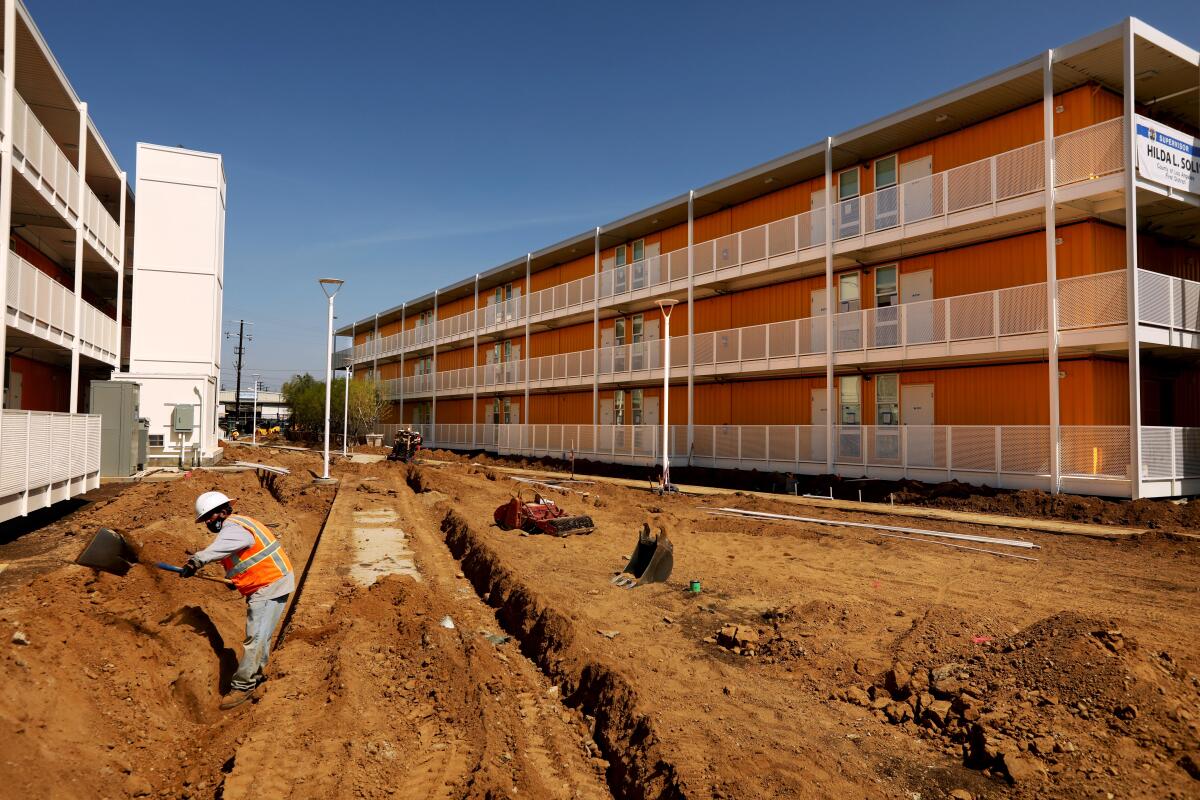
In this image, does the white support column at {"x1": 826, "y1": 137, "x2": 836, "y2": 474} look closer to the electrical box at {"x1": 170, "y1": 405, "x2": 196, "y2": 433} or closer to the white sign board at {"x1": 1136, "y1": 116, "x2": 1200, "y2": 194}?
the white sign board at {"x1": 1136, "y1": 116, "x2": 1200, "y2": 194}

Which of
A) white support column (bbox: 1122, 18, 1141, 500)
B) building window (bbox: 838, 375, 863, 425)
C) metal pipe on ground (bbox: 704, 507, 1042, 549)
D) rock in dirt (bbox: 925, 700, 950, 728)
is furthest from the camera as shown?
building window (bbox: 838, 375, 863, 425)

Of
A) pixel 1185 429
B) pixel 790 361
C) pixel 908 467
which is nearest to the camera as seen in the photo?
pixel 1185 429

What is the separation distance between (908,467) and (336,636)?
51.1 ft

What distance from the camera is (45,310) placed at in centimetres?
1510

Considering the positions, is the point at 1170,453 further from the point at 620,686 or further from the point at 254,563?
the point at 254,563

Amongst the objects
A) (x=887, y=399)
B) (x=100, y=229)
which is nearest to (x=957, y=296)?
(x=887, y=399)

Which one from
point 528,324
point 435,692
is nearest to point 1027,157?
point 435,692

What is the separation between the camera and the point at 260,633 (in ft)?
21.1

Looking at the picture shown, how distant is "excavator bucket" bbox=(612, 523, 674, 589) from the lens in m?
9.45

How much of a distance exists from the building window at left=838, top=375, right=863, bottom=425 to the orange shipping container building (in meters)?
0.07

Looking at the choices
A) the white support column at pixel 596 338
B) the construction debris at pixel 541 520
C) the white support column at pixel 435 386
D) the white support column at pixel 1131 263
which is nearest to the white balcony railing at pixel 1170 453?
the white support column at pixel 1131 263

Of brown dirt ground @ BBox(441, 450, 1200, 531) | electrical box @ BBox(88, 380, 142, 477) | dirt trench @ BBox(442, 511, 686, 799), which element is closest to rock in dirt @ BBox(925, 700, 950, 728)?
dirt trench @ BBox(442, 511, 686, 799)

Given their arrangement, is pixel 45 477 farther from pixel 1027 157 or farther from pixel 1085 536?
pixel 1027 157

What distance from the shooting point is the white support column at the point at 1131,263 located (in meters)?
14.5
